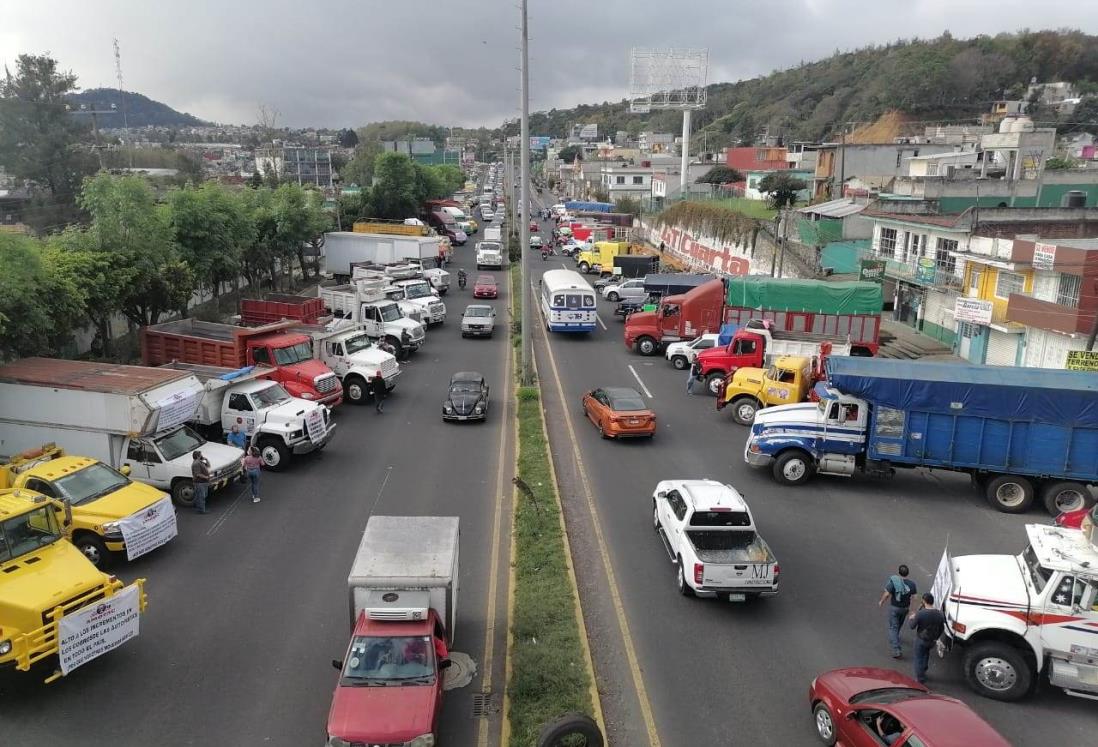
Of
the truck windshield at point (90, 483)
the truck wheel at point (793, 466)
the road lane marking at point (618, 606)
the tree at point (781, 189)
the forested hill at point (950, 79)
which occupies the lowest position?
the road lane marking at point (618, 606)

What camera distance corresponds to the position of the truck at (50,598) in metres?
9.62

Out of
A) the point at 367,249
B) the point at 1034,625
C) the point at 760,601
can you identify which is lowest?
the point at 760,601

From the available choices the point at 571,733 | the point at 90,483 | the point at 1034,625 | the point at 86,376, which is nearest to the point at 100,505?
the point at 90,483

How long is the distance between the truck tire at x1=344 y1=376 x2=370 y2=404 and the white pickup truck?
13.3 meters

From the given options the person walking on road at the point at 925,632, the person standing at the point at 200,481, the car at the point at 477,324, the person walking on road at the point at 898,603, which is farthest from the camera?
the car at the point at 477,324

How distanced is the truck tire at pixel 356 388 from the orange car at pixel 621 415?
781 cm

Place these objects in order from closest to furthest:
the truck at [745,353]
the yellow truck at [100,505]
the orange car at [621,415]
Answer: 1. the yellow truck at [100,505]
2. the orange car at [621,415]
3. the truck at [745,353]

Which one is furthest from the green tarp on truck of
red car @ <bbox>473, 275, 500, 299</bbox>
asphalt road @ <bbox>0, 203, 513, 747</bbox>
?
red car @ <bbox>473, 275, 500, 299</bbox>

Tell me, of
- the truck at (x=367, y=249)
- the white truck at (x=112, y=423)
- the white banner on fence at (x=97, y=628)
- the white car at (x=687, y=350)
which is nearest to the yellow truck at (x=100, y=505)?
the white truck at (x=112, y=423)

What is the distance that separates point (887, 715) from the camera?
323 inches

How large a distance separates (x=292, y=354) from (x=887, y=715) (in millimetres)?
19078

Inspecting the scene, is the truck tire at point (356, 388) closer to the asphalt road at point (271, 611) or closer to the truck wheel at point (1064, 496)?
the asphalt road at point (271, 611)

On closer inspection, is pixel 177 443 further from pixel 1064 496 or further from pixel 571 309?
pixel 571 309

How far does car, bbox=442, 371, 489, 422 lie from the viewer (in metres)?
22.3
